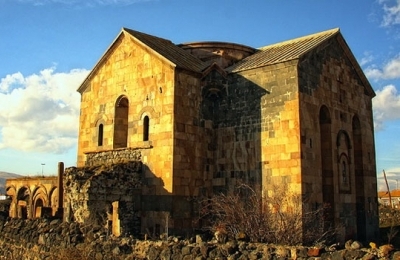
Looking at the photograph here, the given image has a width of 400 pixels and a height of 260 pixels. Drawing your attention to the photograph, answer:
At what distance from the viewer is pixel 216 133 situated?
47.9ft

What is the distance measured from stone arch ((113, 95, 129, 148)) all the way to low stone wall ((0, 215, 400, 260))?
347cm

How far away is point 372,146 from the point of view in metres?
16.5

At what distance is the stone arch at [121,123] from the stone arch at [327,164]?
6521 mm

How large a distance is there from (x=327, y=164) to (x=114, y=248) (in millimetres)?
7143

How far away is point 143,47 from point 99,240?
670 centimetres

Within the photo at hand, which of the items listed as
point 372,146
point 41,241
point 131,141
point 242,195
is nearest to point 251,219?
point 242,195

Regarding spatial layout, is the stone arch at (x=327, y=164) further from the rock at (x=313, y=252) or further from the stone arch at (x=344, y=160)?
the rock at (x=313, y=252)

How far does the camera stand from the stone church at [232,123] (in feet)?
42.8

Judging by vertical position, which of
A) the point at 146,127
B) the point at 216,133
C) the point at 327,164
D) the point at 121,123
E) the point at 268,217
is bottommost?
the point at 268,217

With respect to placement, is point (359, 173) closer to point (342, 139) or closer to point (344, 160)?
point (344, 160)

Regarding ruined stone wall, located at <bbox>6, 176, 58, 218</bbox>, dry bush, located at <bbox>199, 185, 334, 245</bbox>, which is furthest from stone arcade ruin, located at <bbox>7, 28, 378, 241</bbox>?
ruined stone wall, located at <bbox>6, 176, 58, 218</bbox>

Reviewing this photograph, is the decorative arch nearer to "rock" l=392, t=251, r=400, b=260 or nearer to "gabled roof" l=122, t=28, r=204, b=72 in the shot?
"gabled roof" l=122, t=28, r=204, b=72

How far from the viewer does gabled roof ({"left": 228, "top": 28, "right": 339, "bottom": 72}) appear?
13.7 m

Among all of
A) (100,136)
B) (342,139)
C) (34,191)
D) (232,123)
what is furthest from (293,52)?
(34,191)
